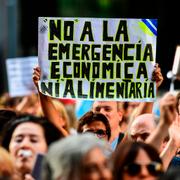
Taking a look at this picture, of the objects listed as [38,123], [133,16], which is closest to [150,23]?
[38,123]

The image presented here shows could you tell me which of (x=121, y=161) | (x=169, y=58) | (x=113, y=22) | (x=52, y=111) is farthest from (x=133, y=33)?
(x=169, y=58)

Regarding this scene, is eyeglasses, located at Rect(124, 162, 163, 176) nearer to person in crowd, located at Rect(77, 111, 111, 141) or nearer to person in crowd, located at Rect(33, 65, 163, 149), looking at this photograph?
person in crowd, located at Rect(33, 65, 163, 149)

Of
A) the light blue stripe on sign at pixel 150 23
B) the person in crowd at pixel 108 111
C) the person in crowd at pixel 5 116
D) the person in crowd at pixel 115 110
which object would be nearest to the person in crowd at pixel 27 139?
the person in crowd at pixel 5 116

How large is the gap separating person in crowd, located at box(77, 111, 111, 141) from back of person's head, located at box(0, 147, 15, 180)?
2.08 metres

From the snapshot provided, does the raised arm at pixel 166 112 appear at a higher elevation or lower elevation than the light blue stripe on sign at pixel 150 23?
lower

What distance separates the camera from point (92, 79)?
1043 centimetres

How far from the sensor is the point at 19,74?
52.6 ft

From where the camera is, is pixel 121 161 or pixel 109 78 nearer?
pixel 121 161

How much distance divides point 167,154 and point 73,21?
4.99ft

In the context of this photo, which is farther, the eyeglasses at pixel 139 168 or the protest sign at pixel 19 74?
the protest sign at pixel 19 74

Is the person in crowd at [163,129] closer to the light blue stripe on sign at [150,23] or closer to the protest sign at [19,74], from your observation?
the light blue stripe on sign at [150,23]

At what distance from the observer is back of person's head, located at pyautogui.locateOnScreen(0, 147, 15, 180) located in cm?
784

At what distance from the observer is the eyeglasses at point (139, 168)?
8.07 m

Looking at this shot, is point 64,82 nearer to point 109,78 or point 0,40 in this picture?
point 109,78
